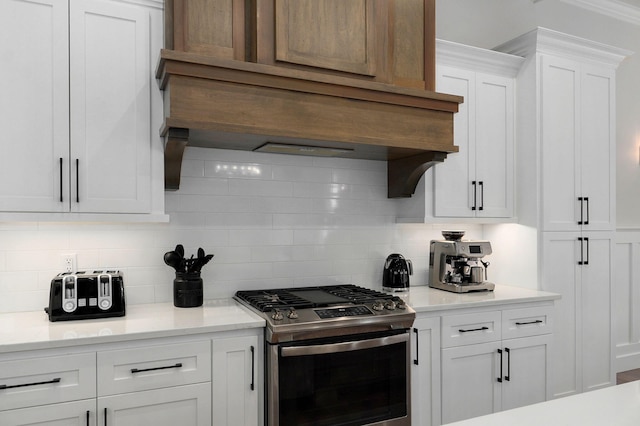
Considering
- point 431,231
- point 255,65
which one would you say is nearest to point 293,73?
point 255,65

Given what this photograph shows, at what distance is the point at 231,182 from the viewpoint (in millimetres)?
2801

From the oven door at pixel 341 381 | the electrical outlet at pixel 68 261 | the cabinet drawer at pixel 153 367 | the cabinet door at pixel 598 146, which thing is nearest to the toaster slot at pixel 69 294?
the electrical outlet at pixel 68 261

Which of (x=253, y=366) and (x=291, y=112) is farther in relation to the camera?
(x=291, y=112)

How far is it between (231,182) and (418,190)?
118 cm

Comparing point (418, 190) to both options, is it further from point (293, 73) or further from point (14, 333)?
point (14, 333)

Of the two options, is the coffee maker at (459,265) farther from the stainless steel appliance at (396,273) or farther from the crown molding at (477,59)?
the crown molding at (477,59)

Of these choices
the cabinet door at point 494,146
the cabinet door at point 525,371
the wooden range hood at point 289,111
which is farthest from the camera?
the cabinet door at point 494,146

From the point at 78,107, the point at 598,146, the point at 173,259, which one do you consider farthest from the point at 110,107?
the point at 598,146

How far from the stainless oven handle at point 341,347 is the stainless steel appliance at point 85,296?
0.83m

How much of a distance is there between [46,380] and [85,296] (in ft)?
1.44

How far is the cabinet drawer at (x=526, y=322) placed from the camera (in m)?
2.87

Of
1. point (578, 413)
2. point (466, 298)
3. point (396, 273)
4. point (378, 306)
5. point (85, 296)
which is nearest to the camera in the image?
point (578, 413)

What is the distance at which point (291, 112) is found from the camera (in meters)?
2.35

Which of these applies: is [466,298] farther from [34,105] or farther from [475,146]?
[34,105]
